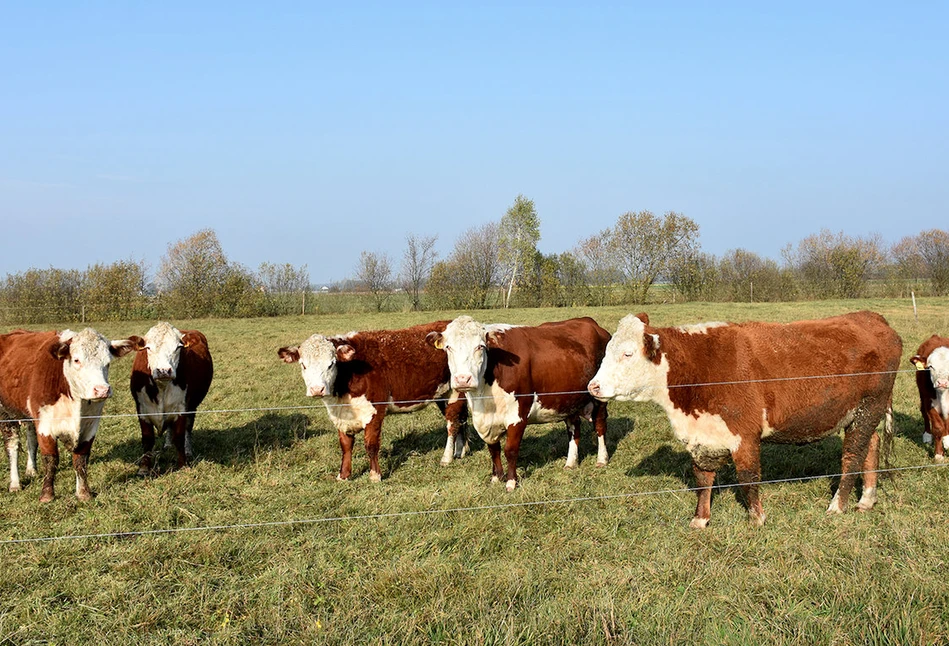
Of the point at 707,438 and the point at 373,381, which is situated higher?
the point at 373,381

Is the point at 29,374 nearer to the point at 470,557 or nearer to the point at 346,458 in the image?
the point at 346,458

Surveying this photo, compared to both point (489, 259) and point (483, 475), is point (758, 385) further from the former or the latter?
point (489, 259)

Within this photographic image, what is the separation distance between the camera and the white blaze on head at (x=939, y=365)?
7.64m

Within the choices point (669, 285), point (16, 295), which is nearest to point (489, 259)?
point (669, 285)

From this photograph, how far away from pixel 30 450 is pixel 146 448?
134 centimetres

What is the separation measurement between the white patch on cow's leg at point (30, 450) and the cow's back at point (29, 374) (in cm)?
48

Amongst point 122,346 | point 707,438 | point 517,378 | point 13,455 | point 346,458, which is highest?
point 122,346

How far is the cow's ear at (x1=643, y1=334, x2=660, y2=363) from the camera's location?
19.0 feet

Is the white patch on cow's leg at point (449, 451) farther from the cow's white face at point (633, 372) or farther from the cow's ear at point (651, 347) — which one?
the cow's ear at point (651, 347)

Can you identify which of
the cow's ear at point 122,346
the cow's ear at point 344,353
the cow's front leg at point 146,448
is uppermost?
the cow's ear at point 122,346

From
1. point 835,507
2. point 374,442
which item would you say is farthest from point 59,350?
point 835,507

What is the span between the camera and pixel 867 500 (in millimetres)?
6141

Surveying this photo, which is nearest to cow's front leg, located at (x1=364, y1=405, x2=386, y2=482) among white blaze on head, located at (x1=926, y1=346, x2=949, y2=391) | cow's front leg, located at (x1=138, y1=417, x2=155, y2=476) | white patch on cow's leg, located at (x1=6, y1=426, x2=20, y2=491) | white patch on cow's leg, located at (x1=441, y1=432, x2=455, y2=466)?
white patch on cow's leg, located at (x1=441, y1=432, x2=455, y2=466)

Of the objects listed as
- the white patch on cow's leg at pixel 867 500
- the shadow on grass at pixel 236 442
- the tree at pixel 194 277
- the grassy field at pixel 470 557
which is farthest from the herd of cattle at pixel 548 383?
the tree at pixel 194 277
